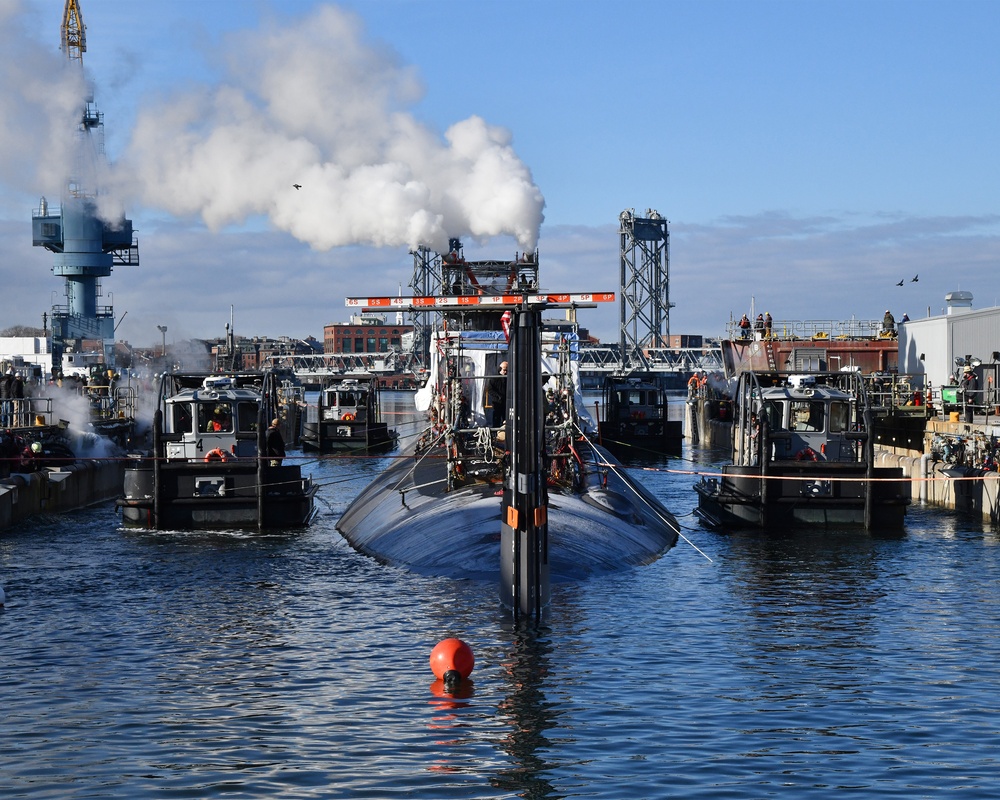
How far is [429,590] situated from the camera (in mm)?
27234

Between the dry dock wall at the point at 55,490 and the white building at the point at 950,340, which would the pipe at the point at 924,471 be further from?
the dry dock wall at the point at 55,490

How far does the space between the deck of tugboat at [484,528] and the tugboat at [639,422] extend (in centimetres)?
3617

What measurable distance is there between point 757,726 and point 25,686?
11.6 meters

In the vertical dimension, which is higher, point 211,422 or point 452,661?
point 211,422

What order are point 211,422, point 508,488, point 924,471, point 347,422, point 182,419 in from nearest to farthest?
point 508,488 → point 211,422 → point 182,419 → point 924,471 → point 347,422

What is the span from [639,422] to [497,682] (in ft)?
193

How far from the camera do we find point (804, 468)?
3672 centimetres

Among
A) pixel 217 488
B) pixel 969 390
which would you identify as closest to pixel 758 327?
pixel 969 390

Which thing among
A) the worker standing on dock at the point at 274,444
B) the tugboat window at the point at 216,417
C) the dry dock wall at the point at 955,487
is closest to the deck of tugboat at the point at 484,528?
the worker standing on dock at the point at 274,444

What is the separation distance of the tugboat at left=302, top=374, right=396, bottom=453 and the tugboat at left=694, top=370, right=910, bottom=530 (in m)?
40.4

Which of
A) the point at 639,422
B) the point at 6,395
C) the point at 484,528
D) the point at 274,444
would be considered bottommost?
the point at 484,528

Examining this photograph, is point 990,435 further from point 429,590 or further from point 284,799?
point 284,799

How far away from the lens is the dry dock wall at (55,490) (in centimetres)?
3981

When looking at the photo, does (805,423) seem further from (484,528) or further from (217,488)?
(217,488)
